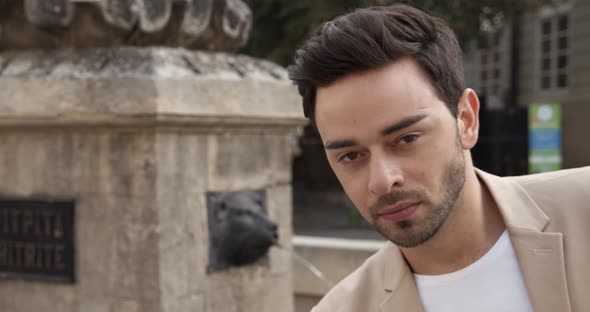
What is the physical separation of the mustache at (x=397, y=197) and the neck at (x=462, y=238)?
12cm

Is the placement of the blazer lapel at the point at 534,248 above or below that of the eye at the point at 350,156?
below

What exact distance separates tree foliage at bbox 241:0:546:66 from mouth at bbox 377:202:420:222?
12.5 meters

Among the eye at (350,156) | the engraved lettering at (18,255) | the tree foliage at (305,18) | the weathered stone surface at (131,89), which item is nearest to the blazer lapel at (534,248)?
the eye at (350,156)

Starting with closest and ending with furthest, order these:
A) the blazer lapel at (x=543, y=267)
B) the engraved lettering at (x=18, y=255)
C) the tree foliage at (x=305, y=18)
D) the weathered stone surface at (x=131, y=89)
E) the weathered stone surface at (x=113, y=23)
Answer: the blazer lapel at (x=543, y=267), the weathered stone surface at (x=131, y=89), the weathered stone surface at (x=113, y=23), the engraved lettering at (x=18, y=255), the tree foliage at (x=305, y=18)

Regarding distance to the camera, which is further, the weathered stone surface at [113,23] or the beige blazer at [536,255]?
the weathered stone surface at [113,23]

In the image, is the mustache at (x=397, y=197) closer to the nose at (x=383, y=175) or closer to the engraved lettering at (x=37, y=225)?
the nose at (x=383, y=175)

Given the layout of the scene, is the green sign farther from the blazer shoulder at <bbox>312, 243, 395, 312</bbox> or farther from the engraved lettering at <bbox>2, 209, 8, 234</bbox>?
the blazer shoulder at <bbox>312, 243, 395, 312</bbox>

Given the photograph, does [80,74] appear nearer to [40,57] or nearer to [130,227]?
[40,57]

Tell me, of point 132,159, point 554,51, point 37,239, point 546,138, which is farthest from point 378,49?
point 554,51

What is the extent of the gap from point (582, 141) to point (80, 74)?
56.8 ft

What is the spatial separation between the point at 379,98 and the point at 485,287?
483mm

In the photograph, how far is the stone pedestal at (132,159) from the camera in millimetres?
3684

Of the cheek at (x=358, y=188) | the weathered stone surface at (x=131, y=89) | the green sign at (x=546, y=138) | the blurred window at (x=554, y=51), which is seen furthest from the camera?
the blurred window at (x=554, y=51)

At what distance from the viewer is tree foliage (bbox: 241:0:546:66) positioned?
1435cm
